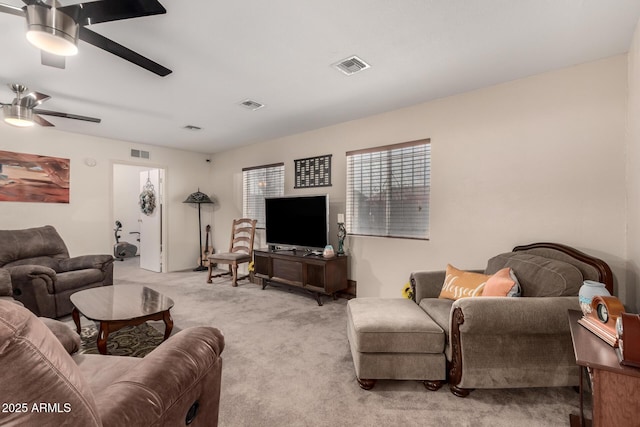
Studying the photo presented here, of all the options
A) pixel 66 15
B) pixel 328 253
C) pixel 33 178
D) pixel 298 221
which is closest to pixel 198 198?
pixel 33 178

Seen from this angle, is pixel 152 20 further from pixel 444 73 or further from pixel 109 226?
pixel 109 226

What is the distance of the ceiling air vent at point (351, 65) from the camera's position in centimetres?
237

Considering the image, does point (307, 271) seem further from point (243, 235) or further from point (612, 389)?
point (612, 389)

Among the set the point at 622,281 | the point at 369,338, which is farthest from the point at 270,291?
the point at 622,281

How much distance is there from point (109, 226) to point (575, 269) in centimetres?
618

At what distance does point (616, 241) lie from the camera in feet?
7.50

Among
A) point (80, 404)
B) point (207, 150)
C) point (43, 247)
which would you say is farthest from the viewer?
point (207, 150)

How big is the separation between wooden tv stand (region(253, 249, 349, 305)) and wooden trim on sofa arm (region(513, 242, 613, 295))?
6.60 feet

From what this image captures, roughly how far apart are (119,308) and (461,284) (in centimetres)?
286

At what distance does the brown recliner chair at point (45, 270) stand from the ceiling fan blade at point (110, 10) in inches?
111

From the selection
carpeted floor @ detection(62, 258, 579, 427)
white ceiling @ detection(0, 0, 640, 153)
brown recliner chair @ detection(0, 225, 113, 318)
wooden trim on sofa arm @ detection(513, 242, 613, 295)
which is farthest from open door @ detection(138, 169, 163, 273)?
wooden trim on sofa arm @ detection(513, 242, 613, 295)

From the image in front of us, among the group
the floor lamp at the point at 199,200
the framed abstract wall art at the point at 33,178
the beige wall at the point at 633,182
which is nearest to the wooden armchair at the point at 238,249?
the floor lamp at the point at 199,200

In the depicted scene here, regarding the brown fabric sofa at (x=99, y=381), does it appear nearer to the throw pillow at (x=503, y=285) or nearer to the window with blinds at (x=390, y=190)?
the throw pillow at (x=503, y=285)

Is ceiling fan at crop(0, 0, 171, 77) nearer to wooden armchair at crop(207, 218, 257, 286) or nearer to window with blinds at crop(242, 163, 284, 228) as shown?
window with blinds at crop(242, 163, 284, 228)
